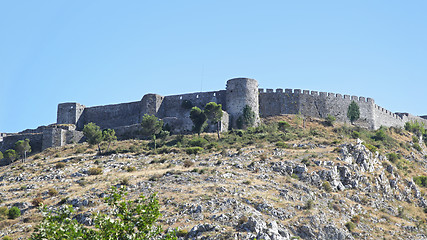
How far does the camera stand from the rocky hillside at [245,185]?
31.9m

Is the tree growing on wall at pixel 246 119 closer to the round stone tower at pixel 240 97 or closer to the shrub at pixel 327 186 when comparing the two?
the round stone tower at pixel 240 97

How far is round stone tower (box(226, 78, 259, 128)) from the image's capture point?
192 ft

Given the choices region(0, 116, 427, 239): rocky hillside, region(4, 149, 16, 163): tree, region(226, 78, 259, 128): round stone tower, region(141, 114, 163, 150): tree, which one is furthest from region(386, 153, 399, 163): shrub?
region(4, 149, 16, 163): tree

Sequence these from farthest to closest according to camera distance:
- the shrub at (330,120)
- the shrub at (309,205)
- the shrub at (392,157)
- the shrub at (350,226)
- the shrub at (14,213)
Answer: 1. the shrub at (330,120)
2. the shrub at (392,157)
3. the shrub at (309,205)
4. the shrub at (350,226)
5. the shrub at (14,213)

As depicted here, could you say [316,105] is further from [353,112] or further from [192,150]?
[192,150]

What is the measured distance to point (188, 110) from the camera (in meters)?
60.9

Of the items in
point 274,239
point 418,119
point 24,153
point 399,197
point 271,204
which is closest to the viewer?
point 274,239

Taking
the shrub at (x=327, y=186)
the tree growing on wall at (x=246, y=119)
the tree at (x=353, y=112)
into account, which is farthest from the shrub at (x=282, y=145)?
the tree at (x=353, y=112)

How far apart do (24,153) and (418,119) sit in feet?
169

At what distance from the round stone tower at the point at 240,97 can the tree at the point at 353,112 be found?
1235 centimetres

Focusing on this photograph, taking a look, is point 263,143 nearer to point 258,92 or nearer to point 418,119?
point 258,92

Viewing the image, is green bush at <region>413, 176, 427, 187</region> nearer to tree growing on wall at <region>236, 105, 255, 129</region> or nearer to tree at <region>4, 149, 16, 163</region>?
tree growing on wall at <region>236, 105, 255, 129</region>

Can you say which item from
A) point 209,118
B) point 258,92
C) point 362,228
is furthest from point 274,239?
point 258,92

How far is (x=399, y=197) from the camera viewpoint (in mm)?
43188
